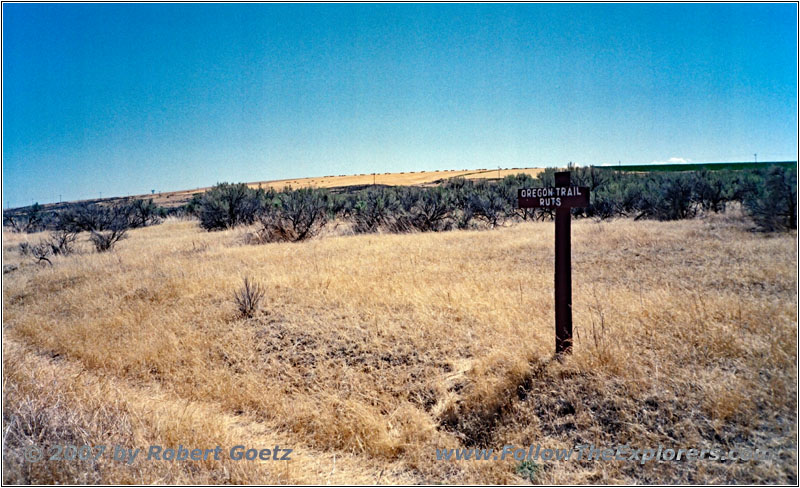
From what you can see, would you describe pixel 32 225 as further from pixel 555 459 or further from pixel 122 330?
pixel 555 459

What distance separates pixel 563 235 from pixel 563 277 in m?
0.46

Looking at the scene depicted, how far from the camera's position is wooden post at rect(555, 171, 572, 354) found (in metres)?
A: 4.90

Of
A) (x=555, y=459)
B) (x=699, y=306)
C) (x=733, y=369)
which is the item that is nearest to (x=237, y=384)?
(x=555, y=459)

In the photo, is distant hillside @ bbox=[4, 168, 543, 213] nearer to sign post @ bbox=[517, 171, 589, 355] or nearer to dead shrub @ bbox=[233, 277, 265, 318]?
dead shrub @ bbox=[233, 277, 265, 318]

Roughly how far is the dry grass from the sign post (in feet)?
0.69

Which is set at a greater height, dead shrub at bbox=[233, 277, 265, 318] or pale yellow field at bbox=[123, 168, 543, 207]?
pale yellow field at bbox=[123, 168, 543, 207]

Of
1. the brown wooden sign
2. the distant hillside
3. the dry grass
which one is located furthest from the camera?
the distant hillside

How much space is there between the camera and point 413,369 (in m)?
5.30

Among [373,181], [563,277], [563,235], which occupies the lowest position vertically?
[563,277]

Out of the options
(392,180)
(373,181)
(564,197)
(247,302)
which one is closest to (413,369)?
(564,197)

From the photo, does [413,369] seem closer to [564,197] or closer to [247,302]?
[564,197]

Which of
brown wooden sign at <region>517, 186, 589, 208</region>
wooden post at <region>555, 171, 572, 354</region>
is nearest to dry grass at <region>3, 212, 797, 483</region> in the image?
wooden post at <region>555, 171, 572, 354</region>

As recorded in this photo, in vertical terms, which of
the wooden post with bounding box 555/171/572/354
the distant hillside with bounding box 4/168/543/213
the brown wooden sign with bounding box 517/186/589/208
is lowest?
the wooden post with bounding box 555/171/572/354

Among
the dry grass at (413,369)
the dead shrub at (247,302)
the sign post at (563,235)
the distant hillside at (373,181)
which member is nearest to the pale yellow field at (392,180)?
the distant hillside at (373,181)
